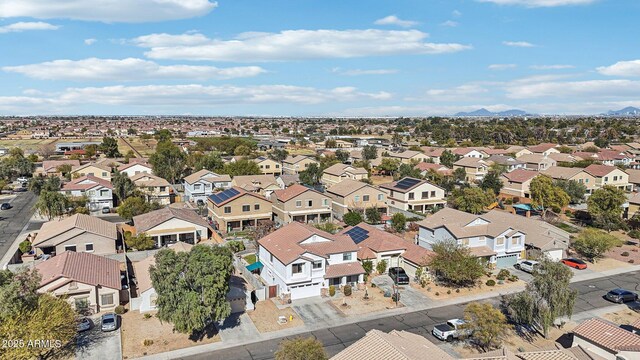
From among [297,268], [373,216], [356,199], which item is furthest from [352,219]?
[297,268]

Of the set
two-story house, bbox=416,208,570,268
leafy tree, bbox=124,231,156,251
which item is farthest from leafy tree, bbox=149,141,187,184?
two-story house, bbox=416,208,570,268

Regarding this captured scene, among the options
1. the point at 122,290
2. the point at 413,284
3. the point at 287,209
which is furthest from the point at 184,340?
the point at 287,209

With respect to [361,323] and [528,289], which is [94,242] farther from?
[528,289]

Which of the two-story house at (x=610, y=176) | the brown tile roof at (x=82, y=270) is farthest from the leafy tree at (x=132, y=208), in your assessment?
the two-story house at (x=610, y=176)

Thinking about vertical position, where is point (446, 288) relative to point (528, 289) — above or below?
below

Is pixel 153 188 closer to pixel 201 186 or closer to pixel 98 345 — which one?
pixel 201 186

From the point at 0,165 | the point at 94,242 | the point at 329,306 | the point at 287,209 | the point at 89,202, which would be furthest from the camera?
the point at 0,165

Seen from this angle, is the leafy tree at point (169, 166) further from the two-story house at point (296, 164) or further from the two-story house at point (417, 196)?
the two-story house at point (417, 196)
